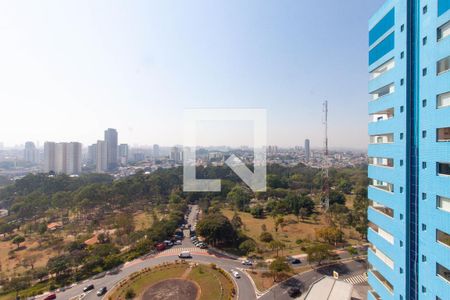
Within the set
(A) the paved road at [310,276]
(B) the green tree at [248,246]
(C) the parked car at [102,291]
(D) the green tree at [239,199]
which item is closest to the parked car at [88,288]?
(C) the parked car at [102,291]

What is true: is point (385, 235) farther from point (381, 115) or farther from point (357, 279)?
point (357, 279)

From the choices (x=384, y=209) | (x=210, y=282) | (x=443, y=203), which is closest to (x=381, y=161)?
(x=384, y=209)

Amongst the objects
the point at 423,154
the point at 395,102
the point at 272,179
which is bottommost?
the point at 272,179

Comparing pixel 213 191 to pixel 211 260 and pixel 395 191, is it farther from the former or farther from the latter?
pixel 395 191

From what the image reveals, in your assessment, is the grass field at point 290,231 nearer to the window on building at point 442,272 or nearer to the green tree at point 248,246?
the green tree at point 248,246

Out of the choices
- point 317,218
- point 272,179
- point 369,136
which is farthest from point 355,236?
point 272,179

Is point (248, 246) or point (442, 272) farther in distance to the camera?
point (248, 246)
